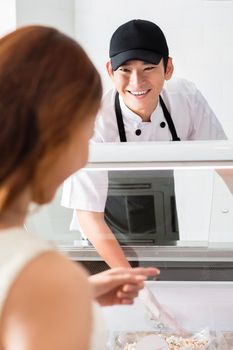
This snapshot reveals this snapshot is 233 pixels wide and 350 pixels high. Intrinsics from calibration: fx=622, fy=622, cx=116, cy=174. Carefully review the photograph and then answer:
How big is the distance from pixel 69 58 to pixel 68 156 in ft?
0.32

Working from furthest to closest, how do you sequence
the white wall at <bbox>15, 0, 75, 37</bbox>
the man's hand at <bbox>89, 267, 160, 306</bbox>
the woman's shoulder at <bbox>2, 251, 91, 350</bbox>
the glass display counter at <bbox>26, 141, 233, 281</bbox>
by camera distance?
the white wall at <bbox>15, 0, 75, 37</bbox> < the glass display counter at <bbox>26, 141, 233, 281</bbox> < the man's hand at <bbox>89, 267, 160, 306</bbox> < the woman's shoulder at <bbox>2, 251, 91, 350</bbox>

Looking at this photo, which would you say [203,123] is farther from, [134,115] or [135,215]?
[135,215]

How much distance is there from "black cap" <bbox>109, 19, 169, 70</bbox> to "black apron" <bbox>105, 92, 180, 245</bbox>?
0.09 m

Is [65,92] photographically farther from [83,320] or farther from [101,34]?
[101,34]

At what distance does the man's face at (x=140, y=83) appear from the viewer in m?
1.40

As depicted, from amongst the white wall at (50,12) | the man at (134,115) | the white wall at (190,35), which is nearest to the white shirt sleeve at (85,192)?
the man at (134,115)

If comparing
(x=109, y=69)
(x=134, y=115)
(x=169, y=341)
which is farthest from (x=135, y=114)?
(x=169, y=341)

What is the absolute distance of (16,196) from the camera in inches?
24.8

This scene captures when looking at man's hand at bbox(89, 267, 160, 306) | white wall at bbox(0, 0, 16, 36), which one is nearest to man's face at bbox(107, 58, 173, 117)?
white wall at bbox(0, 0, 16, 36)

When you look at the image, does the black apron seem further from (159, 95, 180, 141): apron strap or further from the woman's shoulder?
the woman's shoulder

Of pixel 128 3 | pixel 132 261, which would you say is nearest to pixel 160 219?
pixel 132 261

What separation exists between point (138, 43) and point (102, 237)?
17.7 inches

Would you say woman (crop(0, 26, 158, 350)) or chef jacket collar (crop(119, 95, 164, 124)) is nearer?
woman (crop(0, 26, 158, 350))

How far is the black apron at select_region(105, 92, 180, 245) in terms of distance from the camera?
142 cm
